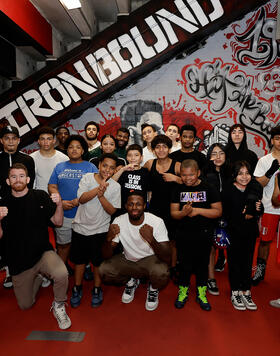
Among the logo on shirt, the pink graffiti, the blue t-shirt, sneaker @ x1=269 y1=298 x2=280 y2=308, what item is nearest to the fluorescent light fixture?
the blue t-shirt

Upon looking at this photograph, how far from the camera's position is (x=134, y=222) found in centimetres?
317

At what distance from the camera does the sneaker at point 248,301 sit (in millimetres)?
3051

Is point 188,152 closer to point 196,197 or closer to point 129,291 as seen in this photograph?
point 196,197

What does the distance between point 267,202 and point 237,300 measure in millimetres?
1303

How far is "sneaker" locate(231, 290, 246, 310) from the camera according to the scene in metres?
3.05

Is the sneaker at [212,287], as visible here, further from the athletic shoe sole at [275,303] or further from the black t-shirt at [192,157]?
the black t-shirt at [192,157]

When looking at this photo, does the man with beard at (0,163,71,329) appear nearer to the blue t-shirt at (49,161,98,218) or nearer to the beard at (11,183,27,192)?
the beard at (11,183,27,192)

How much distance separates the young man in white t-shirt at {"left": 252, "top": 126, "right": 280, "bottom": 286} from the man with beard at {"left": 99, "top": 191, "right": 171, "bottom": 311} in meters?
1.40

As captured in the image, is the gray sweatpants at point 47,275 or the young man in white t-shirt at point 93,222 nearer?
the gray sweatpants at point 47,275

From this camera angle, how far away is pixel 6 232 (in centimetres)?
288

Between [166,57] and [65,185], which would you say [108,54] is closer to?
[166,57]

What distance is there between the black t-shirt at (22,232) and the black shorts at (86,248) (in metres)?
0.42

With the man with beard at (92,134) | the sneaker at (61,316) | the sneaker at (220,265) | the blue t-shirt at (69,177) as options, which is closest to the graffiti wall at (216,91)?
the man with beard at (92,134)

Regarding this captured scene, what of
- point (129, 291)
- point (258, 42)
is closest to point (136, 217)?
point (129, 291)
